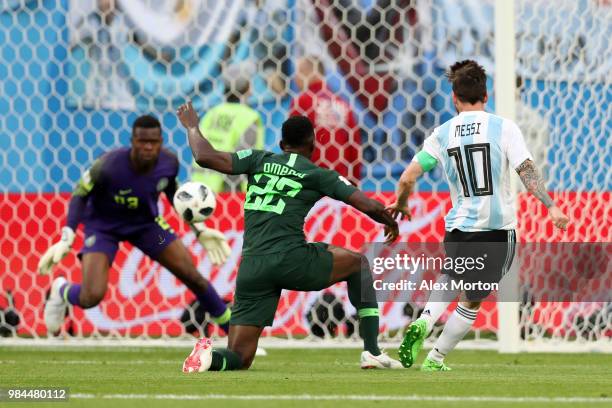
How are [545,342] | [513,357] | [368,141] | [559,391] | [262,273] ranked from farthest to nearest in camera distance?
[368,141]
[545,342]
[513,357]
[262,273]
[559,391]

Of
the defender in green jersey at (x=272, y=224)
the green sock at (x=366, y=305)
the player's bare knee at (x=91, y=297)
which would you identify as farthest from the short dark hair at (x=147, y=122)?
the green sock at (x=366, y=305)

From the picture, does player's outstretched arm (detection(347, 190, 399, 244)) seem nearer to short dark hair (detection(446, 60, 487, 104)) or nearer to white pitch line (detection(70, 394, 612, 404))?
short dark hair (detection(446, 60, 487, 104))

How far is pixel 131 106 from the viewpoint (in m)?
11.7

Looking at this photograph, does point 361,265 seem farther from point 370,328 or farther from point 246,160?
point 246,160

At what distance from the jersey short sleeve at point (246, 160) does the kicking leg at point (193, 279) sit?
230 cm

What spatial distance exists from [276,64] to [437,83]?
4.45 ft

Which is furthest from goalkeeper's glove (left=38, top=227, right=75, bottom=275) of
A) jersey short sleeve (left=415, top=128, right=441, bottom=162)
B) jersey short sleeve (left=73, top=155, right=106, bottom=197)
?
jersey short sleeve (left=415, top=128, right=441, bottom=162)

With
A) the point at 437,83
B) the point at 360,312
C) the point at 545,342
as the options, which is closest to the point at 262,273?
the point at 360,312

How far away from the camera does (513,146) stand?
735 centimetres

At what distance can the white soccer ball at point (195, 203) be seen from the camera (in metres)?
9.01

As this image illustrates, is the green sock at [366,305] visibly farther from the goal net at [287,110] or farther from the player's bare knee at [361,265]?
the goal net at [287,110]

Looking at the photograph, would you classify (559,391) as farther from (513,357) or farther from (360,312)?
(513,357)

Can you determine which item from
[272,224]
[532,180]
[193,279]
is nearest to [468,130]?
[532,180]

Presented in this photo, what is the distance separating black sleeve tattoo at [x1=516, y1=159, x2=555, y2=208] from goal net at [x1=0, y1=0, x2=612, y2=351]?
9.39 feet
